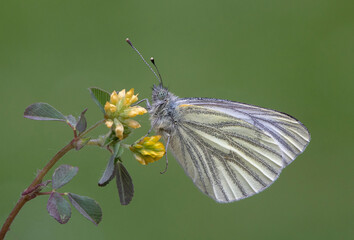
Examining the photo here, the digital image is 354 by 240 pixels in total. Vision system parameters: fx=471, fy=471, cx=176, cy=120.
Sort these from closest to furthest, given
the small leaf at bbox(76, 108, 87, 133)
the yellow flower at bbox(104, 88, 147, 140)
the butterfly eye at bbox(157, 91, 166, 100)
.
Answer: the small leaf at bbox(76, 108, 87, 133), the yellow flower at bbox(104, 88, 147, 140), the butterfly eye at bbox(157, 91, 166, 100)

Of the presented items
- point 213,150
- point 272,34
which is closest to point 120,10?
point 272,34

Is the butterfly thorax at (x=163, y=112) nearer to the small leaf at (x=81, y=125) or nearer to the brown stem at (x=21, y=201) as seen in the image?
the small leaf at (x=81, y=125)

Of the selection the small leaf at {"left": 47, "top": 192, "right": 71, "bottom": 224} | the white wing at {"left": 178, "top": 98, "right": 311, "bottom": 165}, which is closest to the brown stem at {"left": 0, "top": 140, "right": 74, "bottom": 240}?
Result: the small leaf at {"left": 47, "top": 192, "right": 71, "bottom": 224}

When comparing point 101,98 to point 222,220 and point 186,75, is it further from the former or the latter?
point 186,75

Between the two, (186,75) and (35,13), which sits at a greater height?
(35,13)

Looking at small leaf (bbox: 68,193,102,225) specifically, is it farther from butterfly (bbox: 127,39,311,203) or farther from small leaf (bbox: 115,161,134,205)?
butterfly (bbox: 127,39,311,203)

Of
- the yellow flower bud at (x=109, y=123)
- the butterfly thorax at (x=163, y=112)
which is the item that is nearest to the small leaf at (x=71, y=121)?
the yellow flower bud at (x=109, y=123)
